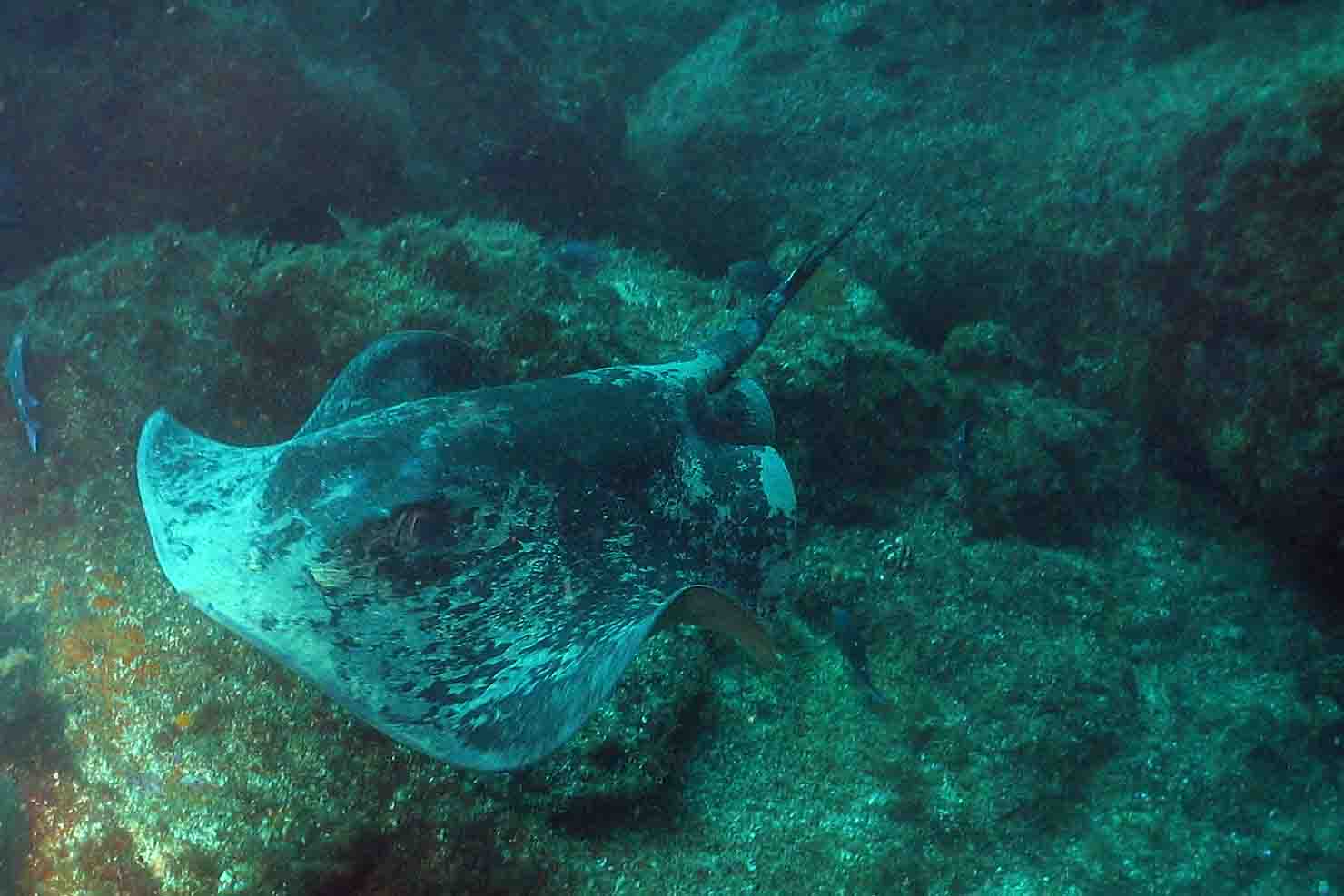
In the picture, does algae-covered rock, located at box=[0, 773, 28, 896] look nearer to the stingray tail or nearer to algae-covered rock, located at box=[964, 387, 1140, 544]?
the stingray tail

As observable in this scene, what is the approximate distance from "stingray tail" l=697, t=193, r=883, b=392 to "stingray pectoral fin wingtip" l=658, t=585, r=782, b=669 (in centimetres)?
188

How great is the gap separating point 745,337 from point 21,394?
4.76 metres

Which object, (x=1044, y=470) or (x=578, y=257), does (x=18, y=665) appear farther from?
(x=1044, y=470)

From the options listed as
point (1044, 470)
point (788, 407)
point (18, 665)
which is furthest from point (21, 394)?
point (1044, 470)

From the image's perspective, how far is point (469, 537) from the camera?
3.11 m

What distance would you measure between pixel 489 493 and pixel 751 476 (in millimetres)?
1611

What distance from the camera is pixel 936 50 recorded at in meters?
9.27

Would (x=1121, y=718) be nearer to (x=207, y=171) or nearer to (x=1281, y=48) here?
(x=1281, y=48)

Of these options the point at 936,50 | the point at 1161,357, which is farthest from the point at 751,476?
the point at 936,50

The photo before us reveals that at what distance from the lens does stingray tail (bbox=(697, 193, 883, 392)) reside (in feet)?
16.4

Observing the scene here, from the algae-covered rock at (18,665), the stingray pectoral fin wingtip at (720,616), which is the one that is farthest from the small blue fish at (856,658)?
the algae-covered rock at (18,665)

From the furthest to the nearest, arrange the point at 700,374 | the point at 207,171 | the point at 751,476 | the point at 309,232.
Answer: the point at 207,171, the point at 309,232, the point at 700,374, the point at 751,476

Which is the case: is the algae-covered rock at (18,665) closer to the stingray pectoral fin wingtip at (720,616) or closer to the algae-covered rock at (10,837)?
the algae-covered rock at (10,837)

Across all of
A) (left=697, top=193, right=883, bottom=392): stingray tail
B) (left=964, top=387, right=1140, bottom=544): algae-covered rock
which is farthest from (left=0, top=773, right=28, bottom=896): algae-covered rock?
(left=964, top=387, right=1140, bottom=544): algae-covered rock
